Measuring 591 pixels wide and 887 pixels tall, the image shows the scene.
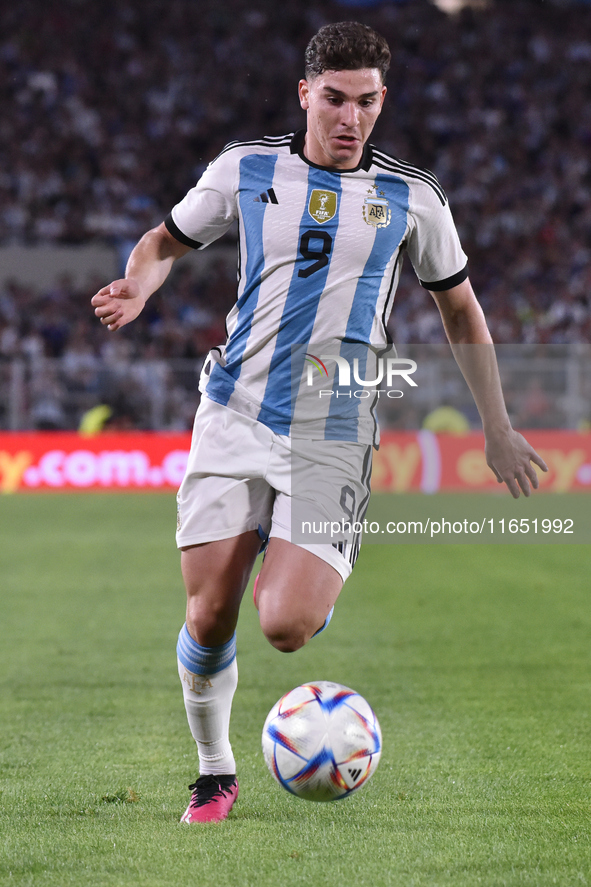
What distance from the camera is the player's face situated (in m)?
3.23

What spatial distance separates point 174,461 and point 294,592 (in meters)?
12.4

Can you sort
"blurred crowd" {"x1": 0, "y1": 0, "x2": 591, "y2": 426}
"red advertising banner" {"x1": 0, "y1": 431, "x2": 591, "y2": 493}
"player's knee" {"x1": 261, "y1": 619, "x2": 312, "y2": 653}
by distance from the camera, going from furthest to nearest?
"blurred crowd" {"x1": 0, "y1": 0, "x2": 591, "y2": 426} < "red advertising banner" {"x1": 0, "y1": 431, "x2": 591, "y2": 493} < "player's knee" {"x1": 261, "y1": 619, "x2": 312, "y2": 653}

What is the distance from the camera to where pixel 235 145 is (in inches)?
138

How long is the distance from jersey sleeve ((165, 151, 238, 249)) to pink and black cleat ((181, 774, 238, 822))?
1755 millimetres

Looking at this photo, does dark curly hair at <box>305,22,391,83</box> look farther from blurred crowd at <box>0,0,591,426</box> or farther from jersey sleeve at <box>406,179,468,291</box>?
blurred crowd at <box>0,0,591,426</box>

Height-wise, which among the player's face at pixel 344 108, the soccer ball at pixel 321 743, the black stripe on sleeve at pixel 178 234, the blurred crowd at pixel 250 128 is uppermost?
the player's face at pixel 344 108

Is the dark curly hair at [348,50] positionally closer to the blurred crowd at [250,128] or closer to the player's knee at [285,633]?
the player's knee at [285,633]

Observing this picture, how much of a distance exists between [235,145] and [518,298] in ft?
57.4

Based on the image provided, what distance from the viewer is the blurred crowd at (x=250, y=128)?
19734 mm

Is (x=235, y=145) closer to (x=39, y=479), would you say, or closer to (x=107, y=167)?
(x=39, y=479)

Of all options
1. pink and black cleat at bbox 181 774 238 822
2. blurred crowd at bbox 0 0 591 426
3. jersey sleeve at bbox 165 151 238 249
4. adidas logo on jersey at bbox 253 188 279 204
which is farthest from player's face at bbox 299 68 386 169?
blurred crowd at bbox 0 0 591 426

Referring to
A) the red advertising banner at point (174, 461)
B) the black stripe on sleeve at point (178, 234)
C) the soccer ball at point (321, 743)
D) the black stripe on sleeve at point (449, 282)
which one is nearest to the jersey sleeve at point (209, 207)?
the black stripe on sleeve at point (178, 234)

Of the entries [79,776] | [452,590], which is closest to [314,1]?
[452,590]

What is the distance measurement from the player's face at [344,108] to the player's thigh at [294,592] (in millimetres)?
1237
